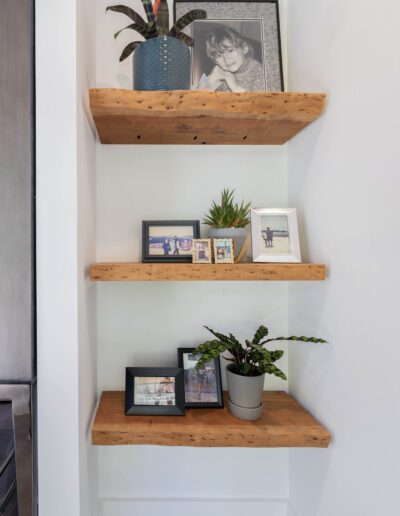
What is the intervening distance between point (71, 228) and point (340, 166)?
753 millimetres

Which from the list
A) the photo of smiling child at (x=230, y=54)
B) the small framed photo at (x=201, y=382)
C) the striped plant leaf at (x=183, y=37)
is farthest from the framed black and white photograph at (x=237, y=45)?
the small framed photo at (x=201, y=382)

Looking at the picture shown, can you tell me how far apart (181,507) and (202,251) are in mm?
994

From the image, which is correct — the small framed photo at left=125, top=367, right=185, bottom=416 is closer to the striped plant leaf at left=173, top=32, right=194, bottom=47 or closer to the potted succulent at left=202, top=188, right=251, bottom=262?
the potted succulent at left=202, top=188, right=251, bottom=262

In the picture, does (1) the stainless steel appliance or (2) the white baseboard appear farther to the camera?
(2) the white baseboard

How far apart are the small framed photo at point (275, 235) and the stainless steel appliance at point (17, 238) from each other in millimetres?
664

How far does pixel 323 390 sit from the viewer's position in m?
0.93

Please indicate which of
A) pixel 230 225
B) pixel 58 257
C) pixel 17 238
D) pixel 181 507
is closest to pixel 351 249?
pixel 230 225

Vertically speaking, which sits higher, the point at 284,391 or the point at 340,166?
the point at 340,166

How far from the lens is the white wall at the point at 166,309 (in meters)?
1.15

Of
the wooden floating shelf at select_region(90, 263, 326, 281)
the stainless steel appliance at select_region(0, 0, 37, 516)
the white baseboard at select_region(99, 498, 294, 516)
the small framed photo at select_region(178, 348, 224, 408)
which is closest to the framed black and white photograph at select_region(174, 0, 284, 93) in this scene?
the stainless steel appliance at select_region(0, 0, 37, 516)

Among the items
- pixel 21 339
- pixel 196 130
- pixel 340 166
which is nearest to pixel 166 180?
pixel 196 130

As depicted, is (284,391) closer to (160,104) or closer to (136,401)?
(136,401)

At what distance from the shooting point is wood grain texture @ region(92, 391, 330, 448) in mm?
889

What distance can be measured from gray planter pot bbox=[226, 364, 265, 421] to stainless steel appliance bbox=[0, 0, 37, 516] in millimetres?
585
